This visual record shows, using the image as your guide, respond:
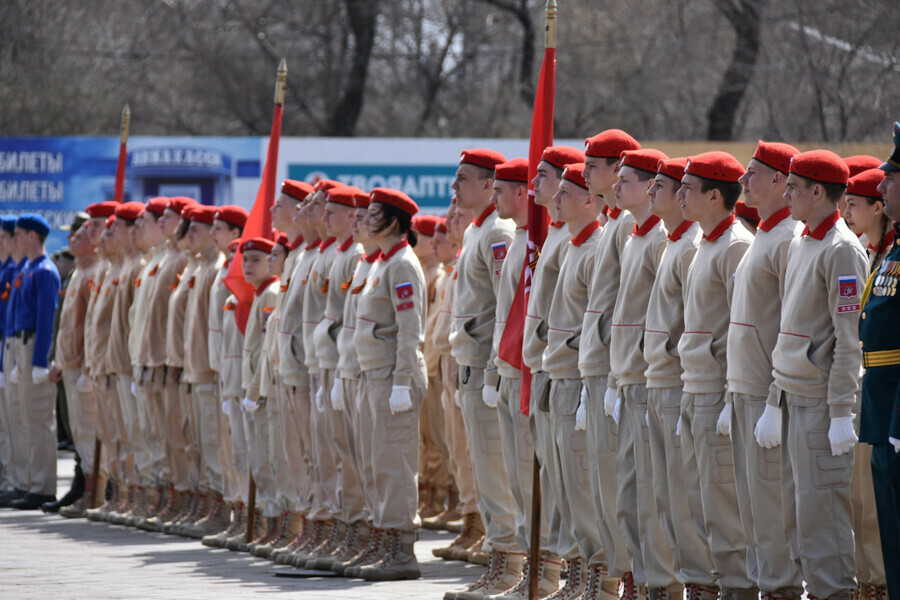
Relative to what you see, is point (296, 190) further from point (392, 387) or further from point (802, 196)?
point (802, 196)

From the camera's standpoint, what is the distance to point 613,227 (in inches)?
293

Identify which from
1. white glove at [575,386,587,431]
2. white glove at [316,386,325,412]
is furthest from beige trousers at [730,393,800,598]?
white glove at [316,386,325,412]

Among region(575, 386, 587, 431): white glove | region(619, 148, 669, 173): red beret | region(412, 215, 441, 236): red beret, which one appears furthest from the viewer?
region(412, 215, 441, 236): red beret

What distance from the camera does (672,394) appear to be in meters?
6.87

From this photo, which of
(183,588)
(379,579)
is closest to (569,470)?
(379,579)

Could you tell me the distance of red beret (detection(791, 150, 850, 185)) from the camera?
252 inches

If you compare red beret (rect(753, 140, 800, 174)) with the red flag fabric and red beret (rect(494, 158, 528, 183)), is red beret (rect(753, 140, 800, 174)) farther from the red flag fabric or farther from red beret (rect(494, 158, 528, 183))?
the red flag fabric

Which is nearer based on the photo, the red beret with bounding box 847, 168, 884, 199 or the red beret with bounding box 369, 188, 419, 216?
the red beret with bounding box 847, 168, 884, 199

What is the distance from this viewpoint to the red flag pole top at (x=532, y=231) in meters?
8.03

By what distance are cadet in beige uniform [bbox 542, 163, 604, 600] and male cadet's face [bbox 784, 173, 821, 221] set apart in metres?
1.31

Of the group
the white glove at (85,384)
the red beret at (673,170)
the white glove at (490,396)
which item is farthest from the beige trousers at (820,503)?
the white glove at (85,384)

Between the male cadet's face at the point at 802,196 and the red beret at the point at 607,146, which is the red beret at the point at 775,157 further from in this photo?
the red beret at the point at 607,146

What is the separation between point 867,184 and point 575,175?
4.93 ft

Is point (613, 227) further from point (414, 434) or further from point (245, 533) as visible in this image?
point (245, 533)
